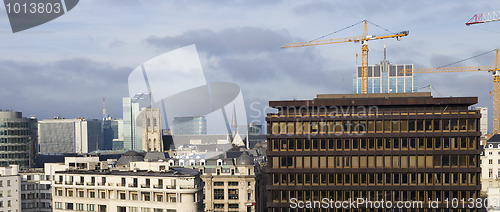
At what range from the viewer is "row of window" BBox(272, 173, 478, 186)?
346 ft

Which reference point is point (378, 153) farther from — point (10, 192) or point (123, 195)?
point (10, 192)

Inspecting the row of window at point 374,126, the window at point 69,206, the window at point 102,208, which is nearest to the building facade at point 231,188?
the window at point 69,206

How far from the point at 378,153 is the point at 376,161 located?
1.44 meters

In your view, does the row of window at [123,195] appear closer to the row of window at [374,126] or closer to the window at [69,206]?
the window at [69,206]

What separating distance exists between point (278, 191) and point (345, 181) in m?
11.7

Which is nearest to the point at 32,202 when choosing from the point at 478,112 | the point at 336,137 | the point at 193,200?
the point at 193,200

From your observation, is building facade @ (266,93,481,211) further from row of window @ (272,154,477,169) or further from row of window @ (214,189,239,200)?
row of window @ (214,189,239,200)

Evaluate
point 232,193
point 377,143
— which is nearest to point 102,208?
point 377,143

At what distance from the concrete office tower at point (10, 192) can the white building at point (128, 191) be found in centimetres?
2894

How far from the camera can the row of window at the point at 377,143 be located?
106 meters

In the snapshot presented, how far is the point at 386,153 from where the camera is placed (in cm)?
10688

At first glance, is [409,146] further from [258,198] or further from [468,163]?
[258,198]

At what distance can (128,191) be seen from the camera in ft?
368

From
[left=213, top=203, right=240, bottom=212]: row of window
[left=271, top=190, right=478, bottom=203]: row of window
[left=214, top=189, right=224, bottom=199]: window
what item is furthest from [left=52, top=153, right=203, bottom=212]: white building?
[left=214, top=189, right=224, bottom=199]: window
